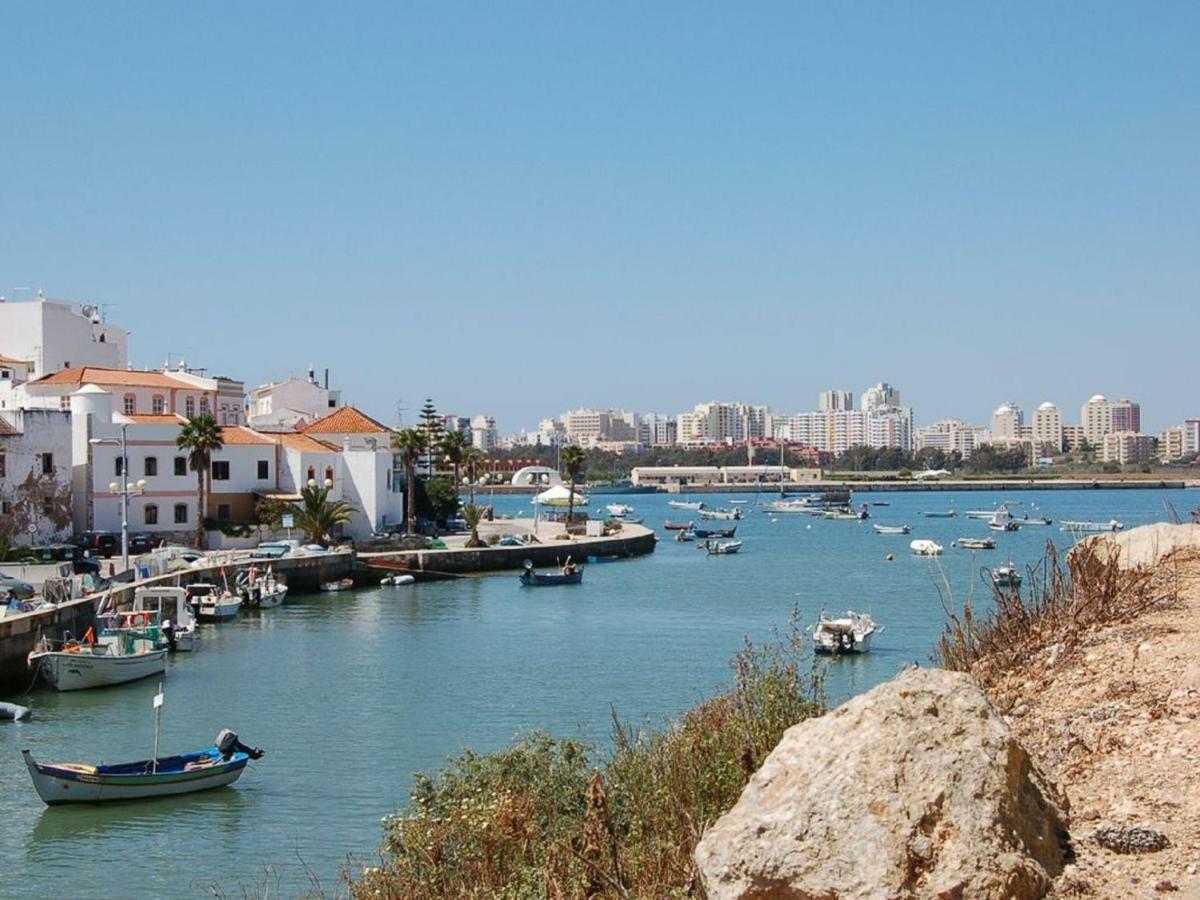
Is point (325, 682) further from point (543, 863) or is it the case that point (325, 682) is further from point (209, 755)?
point (543, 863)

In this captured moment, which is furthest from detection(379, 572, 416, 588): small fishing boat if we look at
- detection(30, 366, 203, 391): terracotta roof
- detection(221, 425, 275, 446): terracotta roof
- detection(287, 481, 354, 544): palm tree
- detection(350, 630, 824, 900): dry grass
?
detection(350, 630, 824, 900): dry grass

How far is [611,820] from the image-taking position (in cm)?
922

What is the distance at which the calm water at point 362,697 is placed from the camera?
1844 centimetres

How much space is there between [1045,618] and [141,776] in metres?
14.5

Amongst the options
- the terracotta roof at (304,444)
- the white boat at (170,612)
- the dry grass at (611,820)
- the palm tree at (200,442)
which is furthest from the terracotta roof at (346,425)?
the dry grass at (611,820)

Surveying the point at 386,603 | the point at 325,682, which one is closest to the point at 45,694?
the point at 325,682

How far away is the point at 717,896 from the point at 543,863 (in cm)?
297

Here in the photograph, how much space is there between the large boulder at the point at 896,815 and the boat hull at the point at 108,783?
16072mm

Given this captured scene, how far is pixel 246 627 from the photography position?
141ft

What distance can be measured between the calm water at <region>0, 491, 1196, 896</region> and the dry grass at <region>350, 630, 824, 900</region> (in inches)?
200

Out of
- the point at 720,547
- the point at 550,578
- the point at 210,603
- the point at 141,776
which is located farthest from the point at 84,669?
the point at 720,547

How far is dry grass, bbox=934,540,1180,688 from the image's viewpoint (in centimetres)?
1054

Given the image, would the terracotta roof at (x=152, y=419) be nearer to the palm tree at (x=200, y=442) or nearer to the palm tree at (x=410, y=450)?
the palm tree at (x=200, y=442)

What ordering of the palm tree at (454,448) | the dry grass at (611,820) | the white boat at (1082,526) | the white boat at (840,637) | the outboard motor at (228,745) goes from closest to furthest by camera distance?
the dry grass at (611,820), the outboard motor at (228,745), the white boat at (1082,526), the white boat at (840,637), the palm tree at (454,448)
